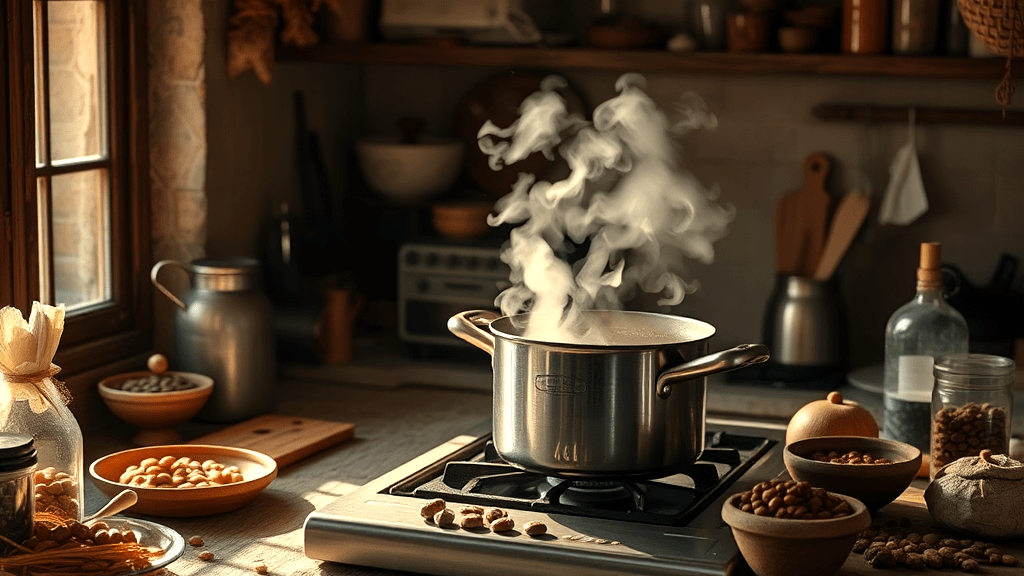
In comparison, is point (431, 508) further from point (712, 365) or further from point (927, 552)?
point (927, 552)

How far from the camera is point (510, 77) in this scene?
3244 mm

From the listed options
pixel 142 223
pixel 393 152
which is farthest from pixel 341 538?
pixel 393 152

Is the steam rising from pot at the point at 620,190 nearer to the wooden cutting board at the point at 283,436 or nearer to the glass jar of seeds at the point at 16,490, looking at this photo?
the wooden cutting board at the point at 283,436

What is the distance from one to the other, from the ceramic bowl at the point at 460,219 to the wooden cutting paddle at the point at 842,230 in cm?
76

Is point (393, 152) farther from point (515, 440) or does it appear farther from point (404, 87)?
point (515, 440)

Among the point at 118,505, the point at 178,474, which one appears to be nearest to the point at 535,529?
the point at 118,505

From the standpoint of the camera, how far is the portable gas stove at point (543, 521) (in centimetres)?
149

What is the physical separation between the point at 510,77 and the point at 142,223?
103cm

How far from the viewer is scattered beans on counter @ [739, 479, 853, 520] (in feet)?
4.76

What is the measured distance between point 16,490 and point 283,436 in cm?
85

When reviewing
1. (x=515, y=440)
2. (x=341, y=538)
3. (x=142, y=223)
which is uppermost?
(x=142, y=223)

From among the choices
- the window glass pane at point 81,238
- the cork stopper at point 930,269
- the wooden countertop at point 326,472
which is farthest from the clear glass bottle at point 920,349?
the window glass pane at point 81,238

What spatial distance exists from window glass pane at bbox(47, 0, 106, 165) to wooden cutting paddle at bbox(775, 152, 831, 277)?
1.50 metres

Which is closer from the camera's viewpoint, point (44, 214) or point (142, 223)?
point (44, 214)
